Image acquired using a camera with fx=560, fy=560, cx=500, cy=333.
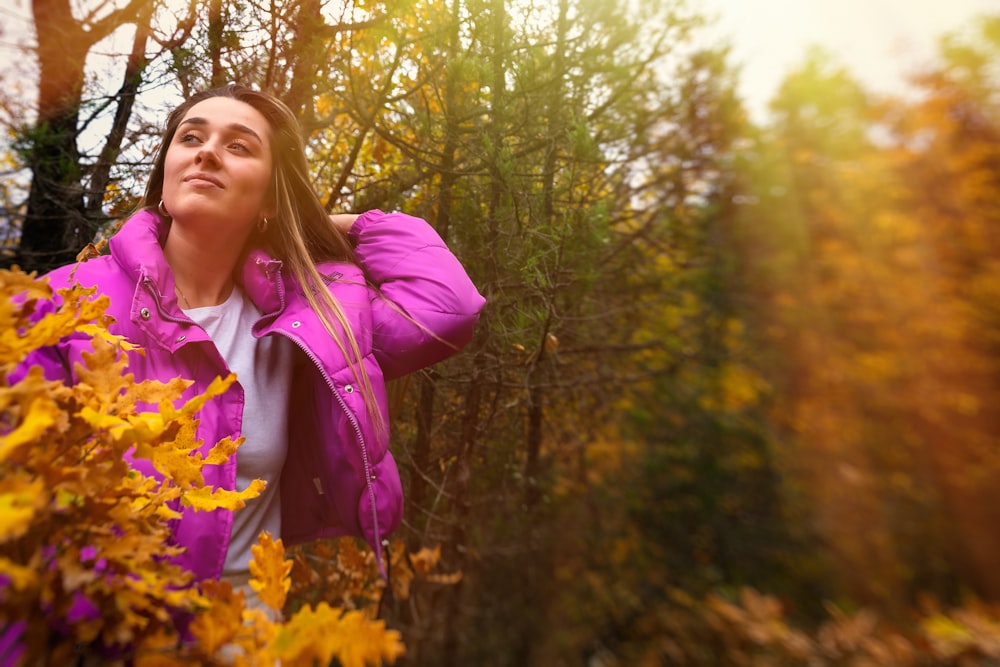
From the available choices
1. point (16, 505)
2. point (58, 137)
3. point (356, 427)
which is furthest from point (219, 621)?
point (58, 137)

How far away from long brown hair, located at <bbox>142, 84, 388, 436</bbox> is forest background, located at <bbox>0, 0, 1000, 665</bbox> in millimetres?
269

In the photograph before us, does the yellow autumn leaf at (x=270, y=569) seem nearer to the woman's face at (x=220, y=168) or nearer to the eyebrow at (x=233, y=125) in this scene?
the woman's face at (x=220, y=168)

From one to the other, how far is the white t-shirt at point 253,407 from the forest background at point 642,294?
571 mm

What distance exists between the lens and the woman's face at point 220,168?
3.96 feet

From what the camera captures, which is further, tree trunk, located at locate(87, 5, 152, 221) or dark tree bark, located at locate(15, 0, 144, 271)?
dark tree bark, located at locate(15, 0, 144, 271)

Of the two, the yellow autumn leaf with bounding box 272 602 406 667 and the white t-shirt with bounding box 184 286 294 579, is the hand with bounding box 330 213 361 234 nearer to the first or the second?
the white t-shirt with bounding box 184 286 294 579

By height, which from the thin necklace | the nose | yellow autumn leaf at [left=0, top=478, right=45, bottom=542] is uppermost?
the nose

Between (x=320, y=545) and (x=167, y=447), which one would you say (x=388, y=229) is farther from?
(x=320, y=545)

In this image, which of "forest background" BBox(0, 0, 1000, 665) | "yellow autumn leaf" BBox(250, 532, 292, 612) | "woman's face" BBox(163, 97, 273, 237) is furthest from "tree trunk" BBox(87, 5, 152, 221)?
"yellow autumn leaf" BBox(250, 532, 292, 612)

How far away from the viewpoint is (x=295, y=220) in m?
1.35

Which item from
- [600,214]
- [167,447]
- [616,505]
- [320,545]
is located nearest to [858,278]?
[616,505]

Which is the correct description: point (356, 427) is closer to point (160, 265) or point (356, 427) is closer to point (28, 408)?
point (160, 265)

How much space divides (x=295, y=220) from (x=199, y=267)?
244mm

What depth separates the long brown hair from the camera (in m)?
1.25
